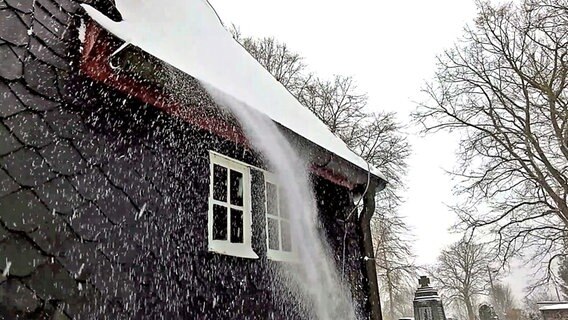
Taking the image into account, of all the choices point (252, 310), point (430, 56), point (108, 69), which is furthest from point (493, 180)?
point (108, 69)

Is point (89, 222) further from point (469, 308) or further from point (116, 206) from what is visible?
point (469, 308)

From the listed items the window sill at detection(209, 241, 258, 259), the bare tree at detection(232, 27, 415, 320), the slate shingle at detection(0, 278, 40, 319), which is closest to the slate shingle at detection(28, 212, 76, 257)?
the slate shingle at detection(0, 278, 40, 319)

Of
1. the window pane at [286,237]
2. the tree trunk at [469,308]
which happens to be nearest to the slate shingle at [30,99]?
the window pane at [286,237]

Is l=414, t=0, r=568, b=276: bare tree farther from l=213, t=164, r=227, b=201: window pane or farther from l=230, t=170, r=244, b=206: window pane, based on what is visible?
l=213, t=164, r=227, b=201: window pane

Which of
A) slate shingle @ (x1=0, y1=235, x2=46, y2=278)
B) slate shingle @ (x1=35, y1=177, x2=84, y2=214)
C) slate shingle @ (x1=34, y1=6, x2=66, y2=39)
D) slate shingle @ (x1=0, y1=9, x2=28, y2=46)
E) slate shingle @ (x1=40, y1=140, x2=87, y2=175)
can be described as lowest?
slate shingle @ (x1=0, y1=235, x2=46, y2=278)

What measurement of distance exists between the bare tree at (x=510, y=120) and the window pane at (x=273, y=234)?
31.3 ft

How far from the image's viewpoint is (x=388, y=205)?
46.9 ft

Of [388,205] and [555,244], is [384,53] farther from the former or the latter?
[555,244]

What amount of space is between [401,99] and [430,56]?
170 cm

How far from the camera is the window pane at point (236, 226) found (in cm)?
327

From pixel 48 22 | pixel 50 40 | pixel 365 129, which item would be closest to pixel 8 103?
pixel 50 40

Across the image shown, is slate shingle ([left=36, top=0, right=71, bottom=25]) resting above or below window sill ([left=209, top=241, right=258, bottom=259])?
above

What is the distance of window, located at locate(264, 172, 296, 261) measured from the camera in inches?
138

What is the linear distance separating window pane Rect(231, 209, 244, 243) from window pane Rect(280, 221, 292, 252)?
486mm
